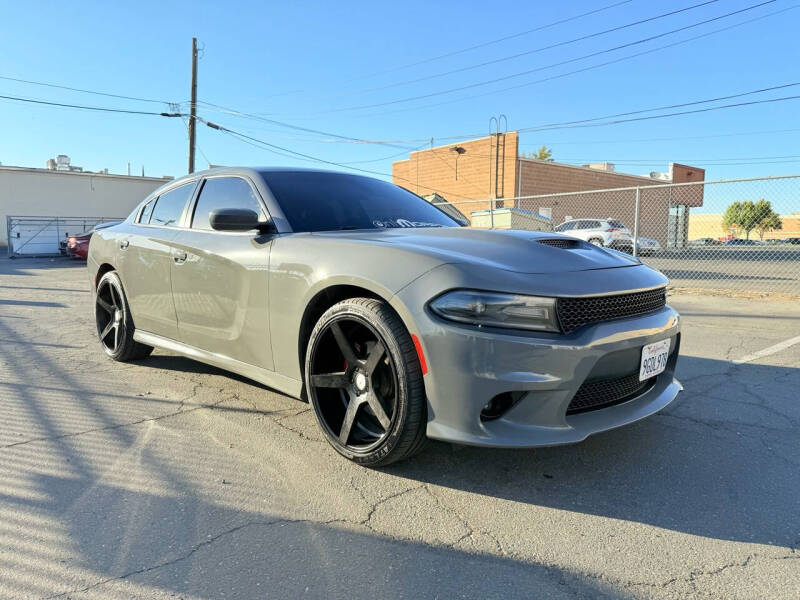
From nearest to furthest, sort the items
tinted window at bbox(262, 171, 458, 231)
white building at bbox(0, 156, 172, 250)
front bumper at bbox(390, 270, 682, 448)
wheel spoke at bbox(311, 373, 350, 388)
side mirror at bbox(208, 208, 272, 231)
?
front bumper at bbox(390, 270, 682, 448), wheel spoke at bbox(311, 373, 350, 388), side mirror at bbox(208, 208, 272, 231), tinted window at bbox(262, 171, 458, 231), white building at bbox(0, 156, 172, 250)

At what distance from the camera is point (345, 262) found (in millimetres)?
2834

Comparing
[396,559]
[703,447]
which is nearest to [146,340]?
[396,559]

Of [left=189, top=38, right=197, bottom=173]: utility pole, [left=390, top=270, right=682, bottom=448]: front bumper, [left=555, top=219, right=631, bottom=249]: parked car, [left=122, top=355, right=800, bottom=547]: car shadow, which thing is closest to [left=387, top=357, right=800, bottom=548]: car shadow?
[left=122, top=355, right=800, bottom=547]: car shadow

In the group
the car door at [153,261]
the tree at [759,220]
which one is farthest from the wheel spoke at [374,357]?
the tree at [759,220]

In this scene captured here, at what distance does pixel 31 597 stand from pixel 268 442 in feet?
4.71

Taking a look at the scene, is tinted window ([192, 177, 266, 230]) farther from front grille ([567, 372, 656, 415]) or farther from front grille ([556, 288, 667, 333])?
front grille ([567, 372, 656, 415])

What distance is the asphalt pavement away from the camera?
77.9 inches

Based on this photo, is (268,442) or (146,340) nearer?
(268,442)

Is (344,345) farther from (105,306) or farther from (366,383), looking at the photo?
(105,306)

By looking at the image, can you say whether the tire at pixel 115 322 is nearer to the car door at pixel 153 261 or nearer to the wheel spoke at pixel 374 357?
the car door at pixel 153 261

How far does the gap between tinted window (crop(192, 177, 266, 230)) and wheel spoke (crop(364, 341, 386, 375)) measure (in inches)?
49.6

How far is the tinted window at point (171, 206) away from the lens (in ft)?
14.1

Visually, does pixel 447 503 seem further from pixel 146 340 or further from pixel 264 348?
pixel 146 340

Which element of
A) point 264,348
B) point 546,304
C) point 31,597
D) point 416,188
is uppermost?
point 416,188
